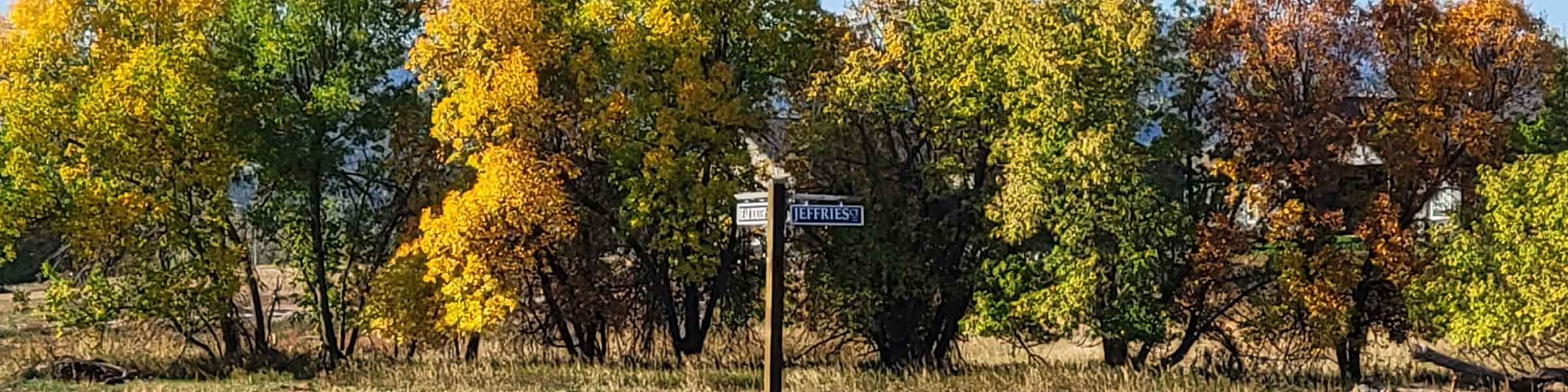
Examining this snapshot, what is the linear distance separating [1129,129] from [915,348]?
449 centimetres

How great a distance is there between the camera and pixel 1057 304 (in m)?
18.6

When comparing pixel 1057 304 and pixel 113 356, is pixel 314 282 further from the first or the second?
pixel 1057 304

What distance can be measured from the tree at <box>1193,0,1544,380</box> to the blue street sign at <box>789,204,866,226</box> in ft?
28.1

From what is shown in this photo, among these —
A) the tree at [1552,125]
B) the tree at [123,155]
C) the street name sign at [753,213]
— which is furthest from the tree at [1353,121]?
the tree at [123,155]

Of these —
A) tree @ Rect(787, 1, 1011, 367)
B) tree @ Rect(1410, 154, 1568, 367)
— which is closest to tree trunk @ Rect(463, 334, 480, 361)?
tree @ Rect(787, 1, 1011, 367)

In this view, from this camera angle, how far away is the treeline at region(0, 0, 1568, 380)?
60.0ft

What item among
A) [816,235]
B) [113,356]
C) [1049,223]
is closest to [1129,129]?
[1049,223]

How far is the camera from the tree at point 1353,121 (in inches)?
711

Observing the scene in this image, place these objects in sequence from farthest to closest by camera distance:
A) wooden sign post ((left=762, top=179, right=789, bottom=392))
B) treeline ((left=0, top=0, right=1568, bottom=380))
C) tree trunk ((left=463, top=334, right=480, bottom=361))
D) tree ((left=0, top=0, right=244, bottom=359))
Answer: tree trunk ((left=463, top=334, right=480, bottom=361)), tree ((left=0, top=0, right=244, bottom=359)), treeline ((left=0, top=0, right=1568, bottom=380)), wooden sign post ((left=762, top=179, right=789, bottom=392))

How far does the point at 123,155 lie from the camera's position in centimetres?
2050

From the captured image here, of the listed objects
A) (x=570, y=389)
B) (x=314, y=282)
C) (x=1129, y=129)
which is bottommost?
(x=570, y=389)

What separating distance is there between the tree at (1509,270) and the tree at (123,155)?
1559cm

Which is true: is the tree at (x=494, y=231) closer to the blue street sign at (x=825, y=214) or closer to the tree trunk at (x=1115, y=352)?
the tree trunk at (x=1115, y=352)

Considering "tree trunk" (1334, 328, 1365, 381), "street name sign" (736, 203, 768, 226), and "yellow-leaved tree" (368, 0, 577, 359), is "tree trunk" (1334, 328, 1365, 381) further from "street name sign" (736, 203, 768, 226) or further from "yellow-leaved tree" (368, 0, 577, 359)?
"street name sign" (736, 203, 768, 226)
